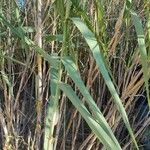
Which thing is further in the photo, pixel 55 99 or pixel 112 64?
pixel 112 64

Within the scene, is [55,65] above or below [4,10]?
below

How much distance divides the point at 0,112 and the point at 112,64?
0.38 meters

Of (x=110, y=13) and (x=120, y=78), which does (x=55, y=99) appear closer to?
(x=120, y=78)

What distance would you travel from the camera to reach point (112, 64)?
47.5 inches

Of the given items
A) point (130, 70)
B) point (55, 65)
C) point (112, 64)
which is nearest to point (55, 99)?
point (55, 65)

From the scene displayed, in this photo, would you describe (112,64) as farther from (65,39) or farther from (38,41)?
(65,39)

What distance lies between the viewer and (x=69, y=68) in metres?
0.76

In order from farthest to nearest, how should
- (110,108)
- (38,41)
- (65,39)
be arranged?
(110,108), (38,41), (65,39)

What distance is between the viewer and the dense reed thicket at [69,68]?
30.0 inches

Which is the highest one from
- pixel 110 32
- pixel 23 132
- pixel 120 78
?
pixel 110 32

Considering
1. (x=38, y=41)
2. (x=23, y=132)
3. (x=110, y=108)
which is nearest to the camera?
(x=38, y=41)

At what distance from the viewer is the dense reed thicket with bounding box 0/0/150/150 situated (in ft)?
2.50

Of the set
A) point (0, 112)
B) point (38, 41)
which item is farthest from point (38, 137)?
point (38, 41)

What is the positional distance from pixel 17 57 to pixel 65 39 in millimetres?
472
